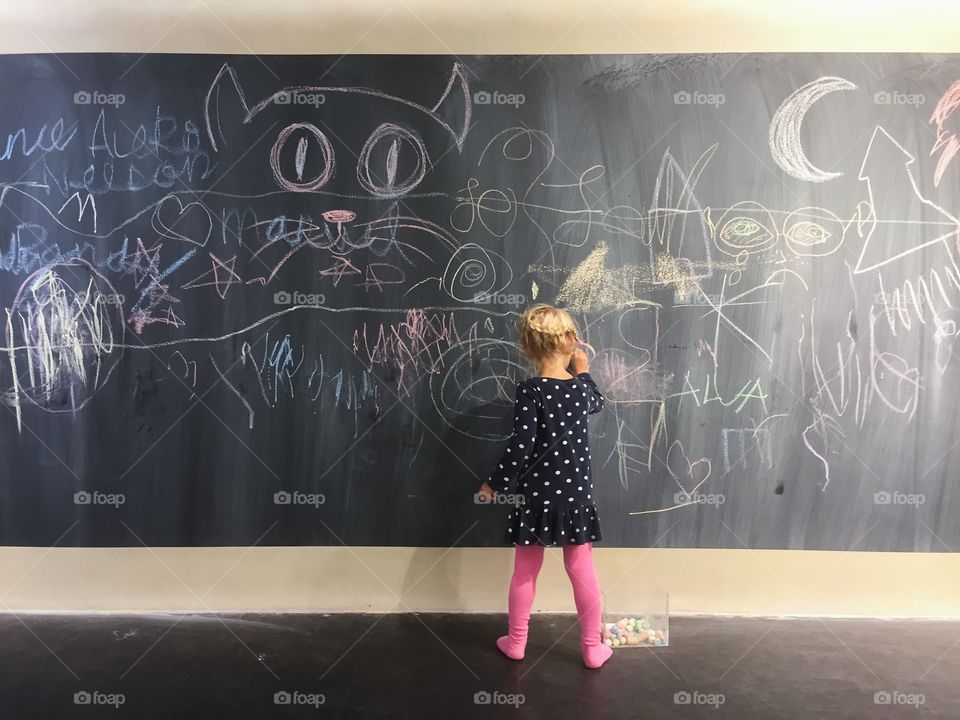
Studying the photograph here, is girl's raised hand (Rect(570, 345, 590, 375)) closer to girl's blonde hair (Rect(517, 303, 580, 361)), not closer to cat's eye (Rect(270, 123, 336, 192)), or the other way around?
girl's blonde hair (Rect(517, 303, 580, 361))

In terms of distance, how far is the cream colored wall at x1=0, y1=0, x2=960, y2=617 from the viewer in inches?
113

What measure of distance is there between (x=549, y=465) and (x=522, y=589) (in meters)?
0.52

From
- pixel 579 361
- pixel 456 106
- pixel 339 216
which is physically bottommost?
pixel 579 361

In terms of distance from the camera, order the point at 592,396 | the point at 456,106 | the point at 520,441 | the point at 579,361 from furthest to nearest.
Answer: the point at 456,106
the point at 579,361
the point at 592,396
the point at 520,441

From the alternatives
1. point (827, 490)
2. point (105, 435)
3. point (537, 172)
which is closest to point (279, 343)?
point (105, 435)

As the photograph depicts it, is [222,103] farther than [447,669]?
Yes

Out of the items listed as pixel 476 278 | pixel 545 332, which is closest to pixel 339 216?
pixel 476 278

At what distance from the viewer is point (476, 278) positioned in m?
2.90

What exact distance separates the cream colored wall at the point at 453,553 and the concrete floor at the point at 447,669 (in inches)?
3.3

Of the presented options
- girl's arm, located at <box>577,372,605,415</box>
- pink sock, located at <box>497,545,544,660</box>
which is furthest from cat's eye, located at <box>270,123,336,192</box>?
pink sock, located at <box>497,545,544,660</box>

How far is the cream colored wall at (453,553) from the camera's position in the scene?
2861mm

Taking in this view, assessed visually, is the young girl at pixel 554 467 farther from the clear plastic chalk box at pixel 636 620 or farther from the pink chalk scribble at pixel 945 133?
the pink chalk scribble at pixel 945 133

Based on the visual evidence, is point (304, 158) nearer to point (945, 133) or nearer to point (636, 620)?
point (636, 620)

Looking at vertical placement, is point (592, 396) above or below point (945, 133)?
below
